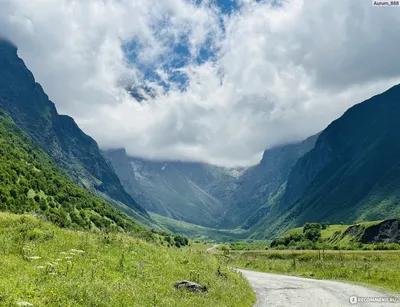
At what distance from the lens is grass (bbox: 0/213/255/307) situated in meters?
17.5

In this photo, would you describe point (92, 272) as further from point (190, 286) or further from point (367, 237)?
point (367, 237)

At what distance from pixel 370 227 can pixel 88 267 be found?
152387 mm

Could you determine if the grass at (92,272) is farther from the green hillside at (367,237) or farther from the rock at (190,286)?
the green hillside at (367,237)

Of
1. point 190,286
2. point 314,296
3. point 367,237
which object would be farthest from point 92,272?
point 367,237

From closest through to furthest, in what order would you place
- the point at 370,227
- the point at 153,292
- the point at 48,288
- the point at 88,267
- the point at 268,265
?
the point at 48,288
the point at 153,292
the point at 88,267
the point at 268,265
the point at 370,227

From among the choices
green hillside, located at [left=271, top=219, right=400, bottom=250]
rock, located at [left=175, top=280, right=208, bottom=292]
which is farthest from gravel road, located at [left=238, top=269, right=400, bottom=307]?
green hillside, located at [left=271, top=219, right=400, bottom=250]

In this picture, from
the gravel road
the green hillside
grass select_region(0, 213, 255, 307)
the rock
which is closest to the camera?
grass select_region(0, 213, 255, 307)

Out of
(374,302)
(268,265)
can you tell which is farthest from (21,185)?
(374,302)

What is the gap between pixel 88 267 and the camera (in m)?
23.8

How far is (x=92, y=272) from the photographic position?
847 inches

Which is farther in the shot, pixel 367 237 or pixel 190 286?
pixel 367 237

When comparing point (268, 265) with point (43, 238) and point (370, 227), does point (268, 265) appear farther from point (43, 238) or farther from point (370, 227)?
point (370, 227)

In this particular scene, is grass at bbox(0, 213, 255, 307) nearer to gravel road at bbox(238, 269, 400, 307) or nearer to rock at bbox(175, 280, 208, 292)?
rock at bbox(175, 280, 208, 292)

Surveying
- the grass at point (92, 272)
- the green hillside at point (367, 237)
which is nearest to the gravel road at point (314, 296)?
the grass at point (92, 272)
